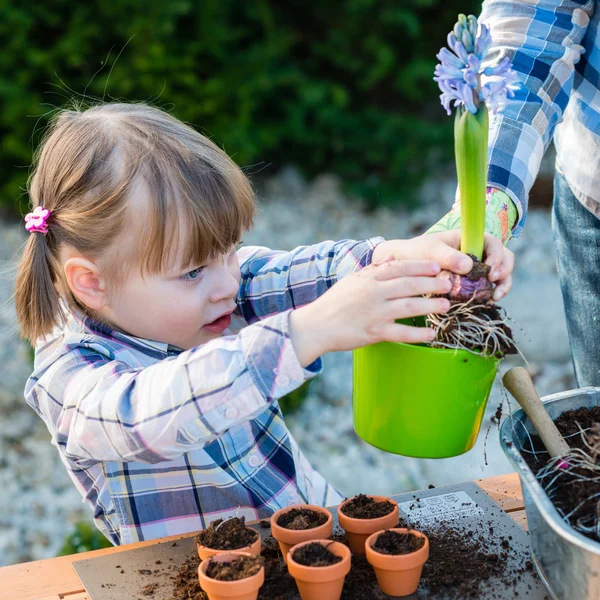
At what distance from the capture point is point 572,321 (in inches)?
77.2

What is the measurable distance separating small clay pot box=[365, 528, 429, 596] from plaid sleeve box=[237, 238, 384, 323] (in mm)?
675

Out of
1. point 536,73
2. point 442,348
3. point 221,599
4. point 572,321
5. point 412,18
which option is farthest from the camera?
point 412,18

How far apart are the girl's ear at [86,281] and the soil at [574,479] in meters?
0.83

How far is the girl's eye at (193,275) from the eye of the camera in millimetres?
1522

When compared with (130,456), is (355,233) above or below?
below

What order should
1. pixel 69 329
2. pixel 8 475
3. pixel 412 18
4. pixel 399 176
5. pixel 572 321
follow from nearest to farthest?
pixel 69 329 < pixel 572 321 < pixel 8 475 < pixel 412 18 < pixel 399 176

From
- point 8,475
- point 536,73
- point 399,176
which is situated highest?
point 536,73

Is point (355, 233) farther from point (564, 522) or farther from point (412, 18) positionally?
point (564, 522)

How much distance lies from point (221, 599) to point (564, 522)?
48cm

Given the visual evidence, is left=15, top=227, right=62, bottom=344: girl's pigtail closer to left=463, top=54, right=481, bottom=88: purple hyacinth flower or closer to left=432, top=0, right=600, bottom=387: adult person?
left=432, top=0, right=600, bottom=387: adult person

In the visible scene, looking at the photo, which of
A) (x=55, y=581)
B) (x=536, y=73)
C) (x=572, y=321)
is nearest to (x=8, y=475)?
(x=55, y=581)

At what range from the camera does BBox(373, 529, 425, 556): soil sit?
1.20m

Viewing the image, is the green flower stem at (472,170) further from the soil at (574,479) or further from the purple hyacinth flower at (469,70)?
the soil at (574,479)

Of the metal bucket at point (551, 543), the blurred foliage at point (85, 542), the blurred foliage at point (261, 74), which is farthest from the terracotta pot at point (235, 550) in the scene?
the blurred foliage at point (261, 74)
